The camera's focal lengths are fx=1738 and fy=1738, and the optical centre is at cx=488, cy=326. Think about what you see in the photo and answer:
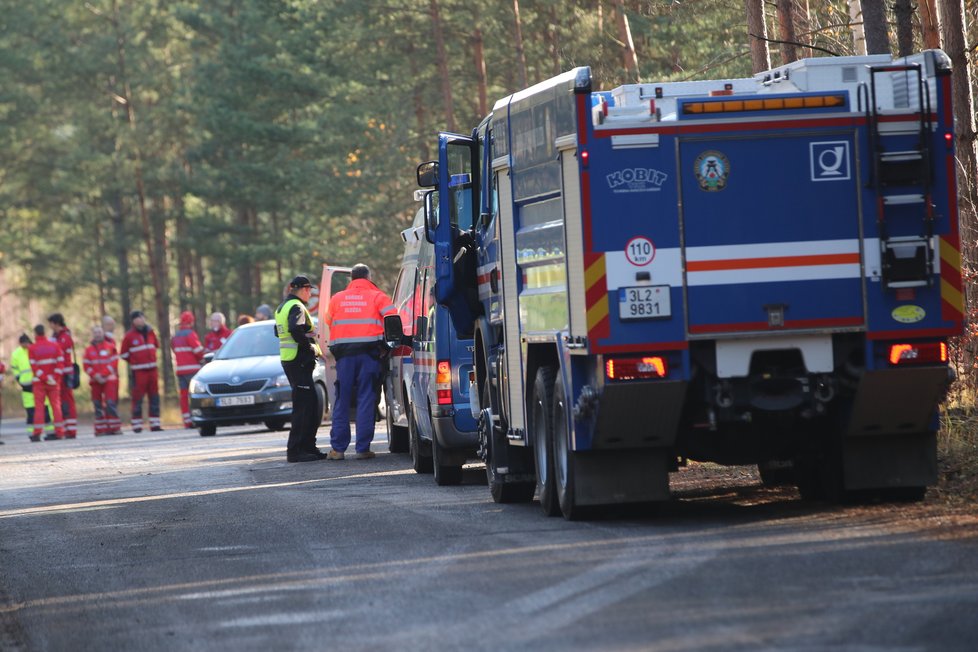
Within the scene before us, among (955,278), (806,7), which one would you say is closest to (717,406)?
(955,278)

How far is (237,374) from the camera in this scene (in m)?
25.9

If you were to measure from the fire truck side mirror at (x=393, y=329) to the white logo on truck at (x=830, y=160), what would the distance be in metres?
6.87

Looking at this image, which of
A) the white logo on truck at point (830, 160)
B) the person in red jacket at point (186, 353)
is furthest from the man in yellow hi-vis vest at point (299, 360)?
the person in red jacket at point (186, 353)

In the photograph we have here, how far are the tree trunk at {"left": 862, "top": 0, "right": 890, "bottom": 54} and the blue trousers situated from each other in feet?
20.2

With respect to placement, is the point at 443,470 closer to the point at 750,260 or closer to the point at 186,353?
the point at 750,260

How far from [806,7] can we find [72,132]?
43.9 m

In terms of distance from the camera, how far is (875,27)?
15.0m

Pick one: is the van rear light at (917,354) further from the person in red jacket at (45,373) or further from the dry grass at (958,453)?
the person in red jacket at (45,373)

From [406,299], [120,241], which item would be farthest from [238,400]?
[120,241]

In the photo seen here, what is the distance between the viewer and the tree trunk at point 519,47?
117ft

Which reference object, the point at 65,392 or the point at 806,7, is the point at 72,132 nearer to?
the point at 65,392

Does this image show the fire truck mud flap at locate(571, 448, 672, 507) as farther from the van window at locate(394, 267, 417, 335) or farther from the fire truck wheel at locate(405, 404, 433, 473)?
the van window at locate(394, 267, 417, 335)

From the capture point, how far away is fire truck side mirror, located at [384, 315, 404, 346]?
16.5 metres

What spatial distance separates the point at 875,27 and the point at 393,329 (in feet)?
17.1
